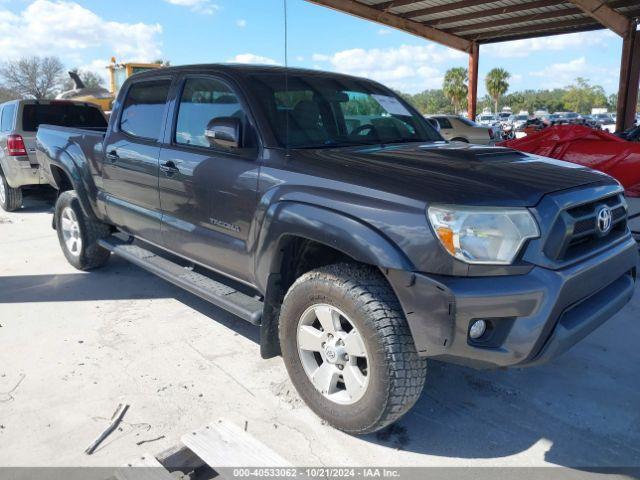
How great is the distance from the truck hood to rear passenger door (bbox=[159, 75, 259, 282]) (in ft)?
1.41

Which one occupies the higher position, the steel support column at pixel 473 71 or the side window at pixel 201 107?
the steel support column at pixel 473 71

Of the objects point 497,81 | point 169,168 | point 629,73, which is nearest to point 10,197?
point 169,168

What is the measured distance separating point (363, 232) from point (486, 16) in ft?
56.2

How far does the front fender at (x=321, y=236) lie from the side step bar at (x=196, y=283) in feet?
0.64

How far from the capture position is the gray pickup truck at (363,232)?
229cm

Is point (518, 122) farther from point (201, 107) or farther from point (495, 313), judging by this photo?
point (495, 313)

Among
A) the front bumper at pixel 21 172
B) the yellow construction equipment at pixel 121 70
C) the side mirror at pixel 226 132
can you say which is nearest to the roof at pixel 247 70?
the side mirror at pixel 226 132

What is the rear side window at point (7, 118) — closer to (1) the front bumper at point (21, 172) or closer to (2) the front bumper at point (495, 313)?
(1) the front bumper at point (21, 172)

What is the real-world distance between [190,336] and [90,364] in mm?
716

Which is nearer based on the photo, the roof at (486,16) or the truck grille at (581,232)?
the truck grille at (581,232)

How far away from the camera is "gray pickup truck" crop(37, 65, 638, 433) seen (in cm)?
229

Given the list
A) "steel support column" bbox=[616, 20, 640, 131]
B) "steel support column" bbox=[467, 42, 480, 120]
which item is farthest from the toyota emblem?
"steel support column" bbox=[467, 42, 480, 120]

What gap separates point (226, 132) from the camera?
3.05 m

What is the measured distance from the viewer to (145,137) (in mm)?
4137
